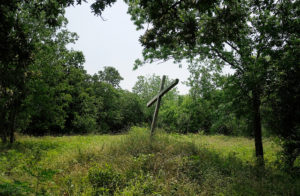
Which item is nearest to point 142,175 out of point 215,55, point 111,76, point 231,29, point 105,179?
point 105,179

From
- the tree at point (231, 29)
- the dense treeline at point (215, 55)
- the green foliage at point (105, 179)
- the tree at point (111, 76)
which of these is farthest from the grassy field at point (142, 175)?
the tree at point (111, 76)

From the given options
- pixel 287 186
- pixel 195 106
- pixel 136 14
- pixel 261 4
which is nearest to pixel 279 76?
pixel 261 4

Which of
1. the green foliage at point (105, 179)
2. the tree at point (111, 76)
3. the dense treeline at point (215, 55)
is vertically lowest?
the green foliage at point (105, 179)

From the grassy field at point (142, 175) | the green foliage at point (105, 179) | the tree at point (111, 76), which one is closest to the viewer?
the grassy field at point (142, 175)

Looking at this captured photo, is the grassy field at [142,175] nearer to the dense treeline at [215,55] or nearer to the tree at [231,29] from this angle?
the dense treeline at [215,55]

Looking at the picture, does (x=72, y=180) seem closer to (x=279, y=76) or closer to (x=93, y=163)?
(x=93, y=163)

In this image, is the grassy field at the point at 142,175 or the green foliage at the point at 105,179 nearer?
the grassy field at the point at 142,175

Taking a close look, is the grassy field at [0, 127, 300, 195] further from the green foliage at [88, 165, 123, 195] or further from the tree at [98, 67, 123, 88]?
the tree at [98, 67, 123, 88]

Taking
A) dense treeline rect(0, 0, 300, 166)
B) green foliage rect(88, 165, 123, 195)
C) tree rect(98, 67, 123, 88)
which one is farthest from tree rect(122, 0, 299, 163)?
tree rect(98, 67, 123, 88)

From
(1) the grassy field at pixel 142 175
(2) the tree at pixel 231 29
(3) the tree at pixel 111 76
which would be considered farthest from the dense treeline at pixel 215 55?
(3) the tree at pixel 111 76

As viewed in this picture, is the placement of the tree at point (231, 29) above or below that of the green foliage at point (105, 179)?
above

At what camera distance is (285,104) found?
5.48 m

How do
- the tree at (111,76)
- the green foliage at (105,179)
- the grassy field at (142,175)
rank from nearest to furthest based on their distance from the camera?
1. the grassy field at (142,175)
2. the green foliage at (105,179)
3. the tree at (111,76)

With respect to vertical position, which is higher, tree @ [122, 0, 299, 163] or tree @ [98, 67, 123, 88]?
tree @ [98, 67, 123, 88]
